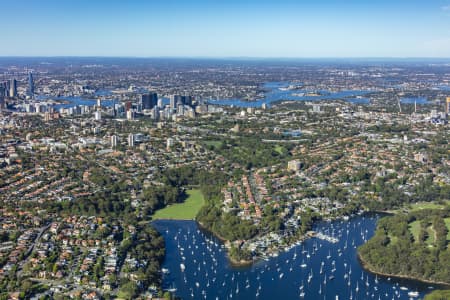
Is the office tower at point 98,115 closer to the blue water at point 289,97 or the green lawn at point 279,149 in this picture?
the blue water at point 289,97

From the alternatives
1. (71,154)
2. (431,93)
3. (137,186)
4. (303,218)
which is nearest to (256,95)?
(431,93)

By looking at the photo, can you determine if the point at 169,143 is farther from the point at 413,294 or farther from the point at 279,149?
the point at 413,294

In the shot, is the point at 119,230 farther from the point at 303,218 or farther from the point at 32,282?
the point at 303,218

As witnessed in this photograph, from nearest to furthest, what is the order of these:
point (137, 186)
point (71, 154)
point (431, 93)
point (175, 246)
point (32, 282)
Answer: point (32, 282) → point (175, 246) → point (137, 186) → point (71, 154) → point (431, 93)

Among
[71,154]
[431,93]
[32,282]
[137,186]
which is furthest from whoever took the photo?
[431,93]

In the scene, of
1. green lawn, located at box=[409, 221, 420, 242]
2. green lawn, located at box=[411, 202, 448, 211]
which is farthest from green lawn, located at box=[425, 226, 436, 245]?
green lawn, located at box=[411, 202, 448, 211]

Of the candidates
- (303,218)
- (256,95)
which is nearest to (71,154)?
(303,218)

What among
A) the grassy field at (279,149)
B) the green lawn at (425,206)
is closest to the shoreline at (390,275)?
the green lawn at (425,206)

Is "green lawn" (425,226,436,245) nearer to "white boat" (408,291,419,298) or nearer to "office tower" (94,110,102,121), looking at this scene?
"white boat" (408,291,419,298)

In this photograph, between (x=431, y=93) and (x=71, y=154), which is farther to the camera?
(x=431, y=93)
